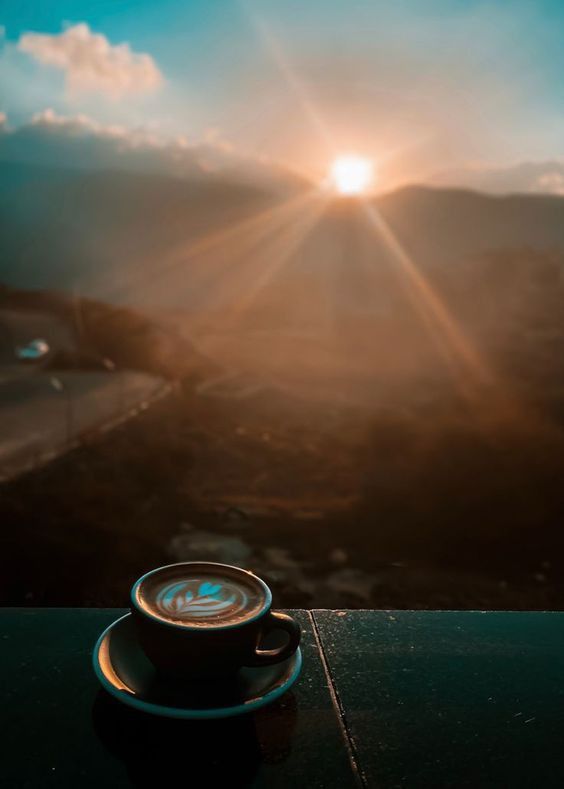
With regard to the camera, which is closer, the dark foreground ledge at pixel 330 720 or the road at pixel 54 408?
the dark foreground ledge at pixel 330 720

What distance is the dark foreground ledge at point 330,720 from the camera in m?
0.74

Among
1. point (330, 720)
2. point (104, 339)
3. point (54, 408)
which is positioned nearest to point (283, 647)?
point (330, 720)

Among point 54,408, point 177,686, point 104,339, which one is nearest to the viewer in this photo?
point 177,686

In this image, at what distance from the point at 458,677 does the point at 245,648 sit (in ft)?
1.09

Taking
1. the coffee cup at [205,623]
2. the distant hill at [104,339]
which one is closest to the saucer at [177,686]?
the coffee cup at [205,623]

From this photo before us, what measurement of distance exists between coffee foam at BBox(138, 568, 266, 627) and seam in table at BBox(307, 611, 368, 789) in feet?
0.50

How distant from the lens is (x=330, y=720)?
831 mm

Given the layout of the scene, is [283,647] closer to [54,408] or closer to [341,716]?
[341,716]

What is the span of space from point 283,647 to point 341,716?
110mm

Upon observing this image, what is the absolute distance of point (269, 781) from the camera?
0.72 metres

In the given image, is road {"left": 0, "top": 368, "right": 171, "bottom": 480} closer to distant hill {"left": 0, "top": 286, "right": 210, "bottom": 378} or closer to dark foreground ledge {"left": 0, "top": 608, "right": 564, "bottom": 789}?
distant hill {"left": 0, "top": 286, "right": 210, "bottom": 378}

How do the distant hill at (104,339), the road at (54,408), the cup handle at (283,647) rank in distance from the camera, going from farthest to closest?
→ the distant hill at (104,339), the road at (54,408), the cup handle at (283,647)

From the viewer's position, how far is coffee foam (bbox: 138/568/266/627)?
841mm

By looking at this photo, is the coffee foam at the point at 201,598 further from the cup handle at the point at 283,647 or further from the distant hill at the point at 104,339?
the distant hill at the point at 104,339
